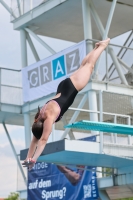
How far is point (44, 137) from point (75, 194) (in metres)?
12.9

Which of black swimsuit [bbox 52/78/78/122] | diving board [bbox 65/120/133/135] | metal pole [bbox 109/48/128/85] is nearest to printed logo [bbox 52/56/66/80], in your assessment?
metal pole [bbox 109/48/128/85]

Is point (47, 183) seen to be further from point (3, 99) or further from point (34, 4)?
point (34, 4)

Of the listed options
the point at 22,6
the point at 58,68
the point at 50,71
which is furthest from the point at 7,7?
the point at 58,68

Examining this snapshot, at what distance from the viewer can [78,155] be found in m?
18.9

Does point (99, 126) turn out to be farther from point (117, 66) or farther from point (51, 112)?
point (117, 66)

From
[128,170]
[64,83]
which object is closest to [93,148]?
[128,170]

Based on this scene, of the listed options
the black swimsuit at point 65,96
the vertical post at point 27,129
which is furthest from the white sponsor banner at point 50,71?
the black swimsuit at point 65,96

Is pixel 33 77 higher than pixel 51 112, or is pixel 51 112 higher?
pixel 33 77

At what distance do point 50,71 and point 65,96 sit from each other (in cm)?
1405

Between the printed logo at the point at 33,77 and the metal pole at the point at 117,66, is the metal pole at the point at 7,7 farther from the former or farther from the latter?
the metal pole at the point at 117,66

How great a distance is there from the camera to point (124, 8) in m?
23.7

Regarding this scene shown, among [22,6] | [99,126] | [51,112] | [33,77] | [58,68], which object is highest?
[22,6]

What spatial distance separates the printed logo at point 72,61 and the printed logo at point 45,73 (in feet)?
4.15

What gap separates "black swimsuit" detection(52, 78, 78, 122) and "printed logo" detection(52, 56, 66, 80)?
42.7ft
